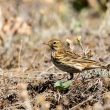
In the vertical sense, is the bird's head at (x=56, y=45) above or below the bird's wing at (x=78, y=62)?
above

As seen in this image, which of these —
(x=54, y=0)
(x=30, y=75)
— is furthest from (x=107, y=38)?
(x=54, y=0)

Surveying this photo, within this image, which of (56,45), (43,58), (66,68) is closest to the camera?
(66,68)

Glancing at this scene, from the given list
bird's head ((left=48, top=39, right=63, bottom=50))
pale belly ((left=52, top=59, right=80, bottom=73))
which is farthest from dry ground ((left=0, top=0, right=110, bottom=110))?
bird's head ((left=48, top=39, right=63, bottom=50))

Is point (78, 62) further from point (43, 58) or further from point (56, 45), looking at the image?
point (43, 58)

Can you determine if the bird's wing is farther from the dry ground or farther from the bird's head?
the bird's head

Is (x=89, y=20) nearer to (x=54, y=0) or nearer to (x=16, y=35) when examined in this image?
(x=54, y=0)

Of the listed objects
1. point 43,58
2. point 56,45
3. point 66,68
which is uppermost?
point 43,58

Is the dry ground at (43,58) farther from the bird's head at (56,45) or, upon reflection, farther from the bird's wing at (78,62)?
the bird's head at (56,45)

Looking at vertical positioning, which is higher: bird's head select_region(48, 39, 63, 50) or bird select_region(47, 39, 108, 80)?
bird's head select_region(48, 39, 63, 50)

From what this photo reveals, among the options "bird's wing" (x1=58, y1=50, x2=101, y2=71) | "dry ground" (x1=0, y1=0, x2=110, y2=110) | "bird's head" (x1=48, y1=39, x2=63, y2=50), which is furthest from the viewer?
"bird's head" (x1=48, y1=39, x2=63, y2=50)

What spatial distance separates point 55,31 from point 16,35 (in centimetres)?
93

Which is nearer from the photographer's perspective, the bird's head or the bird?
the bird

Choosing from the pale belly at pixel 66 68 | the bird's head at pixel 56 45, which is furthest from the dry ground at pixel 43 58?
the bird's head at pixel 56 45

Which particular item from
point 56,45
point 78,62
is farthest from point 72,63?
point 56,45
